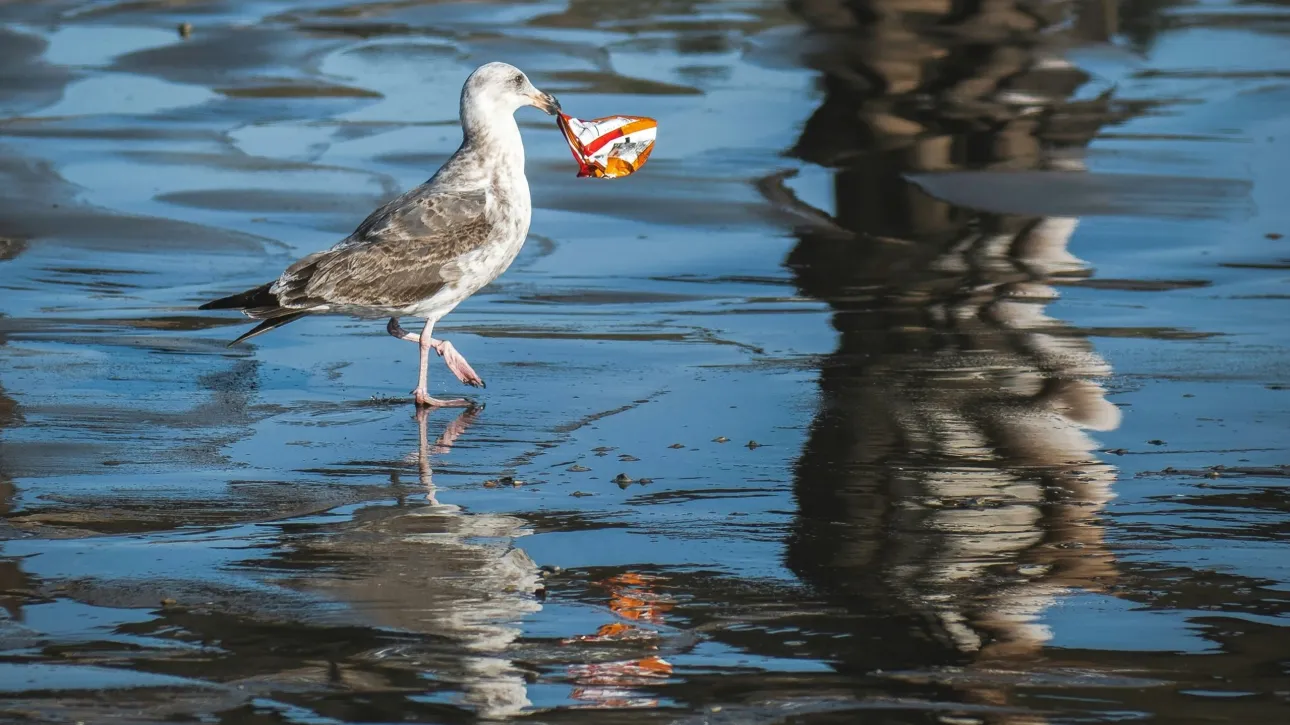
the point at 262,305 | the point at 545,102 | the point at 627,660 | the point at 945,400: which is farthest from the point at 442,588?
the point at 545,102

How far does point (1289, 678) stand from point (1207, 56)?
1433 centimetres

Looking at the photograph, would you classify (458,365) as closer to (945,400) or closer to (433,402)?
(433,402)

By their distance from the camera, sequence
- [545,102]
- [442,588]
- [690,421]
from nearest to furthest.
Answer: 1. [442,588]
2. [690,421]
3. [545,102]

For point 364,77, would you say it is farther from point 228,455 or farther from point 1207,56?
point 228,455

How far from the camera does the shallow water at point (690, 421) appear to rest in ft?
16.2

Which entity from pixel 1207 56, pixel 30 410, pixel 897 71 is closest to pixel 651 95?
pixel 897 71

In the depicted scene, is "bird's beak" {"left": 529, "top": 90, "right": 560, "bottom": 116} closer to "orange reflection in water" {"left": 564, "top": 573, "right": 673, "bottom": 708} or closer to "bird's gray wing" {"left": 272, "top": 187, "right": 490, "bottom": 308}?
"bird's gray wing" {"left": 272, "top": 187, "right": 490, "bottom": 308}

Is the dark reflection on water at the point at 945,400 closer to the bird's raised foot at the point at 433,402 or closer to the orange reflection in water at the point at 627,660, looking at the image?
the orange reflection in water at the point at 627,660

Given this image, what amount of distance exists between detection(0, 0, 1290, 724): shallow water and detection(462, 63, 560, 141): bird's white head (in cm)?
119

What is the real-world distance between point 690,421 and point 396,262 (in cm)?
158

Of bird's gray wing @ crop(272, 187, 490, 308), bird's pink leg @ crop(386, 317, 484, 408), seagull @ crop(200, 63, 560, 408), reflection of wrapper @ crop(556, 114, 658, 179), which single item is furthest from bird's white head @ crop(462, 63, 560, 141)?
bird's pink leg @ crop(386, 317, 484, 408)

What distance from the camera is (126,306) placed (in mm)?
9875

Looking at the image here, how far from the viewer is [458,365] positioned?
26.6 feet

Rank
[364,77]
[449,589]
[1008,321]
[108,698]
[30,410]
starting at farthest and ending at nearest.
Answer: [364,77], [1008,321], [30,410], [449,589], [108,698]
